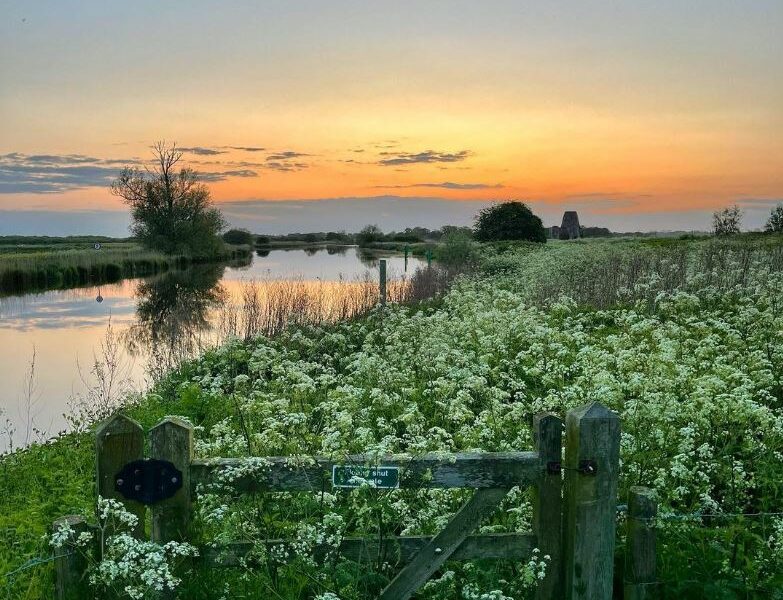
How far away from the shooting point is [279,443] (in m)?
5.09

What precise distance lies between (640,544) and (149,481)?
9.71 ft

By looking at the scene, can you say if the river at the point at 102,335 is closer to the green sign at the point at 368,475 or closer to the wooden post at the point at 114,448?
the wooden post at the point at 114,448

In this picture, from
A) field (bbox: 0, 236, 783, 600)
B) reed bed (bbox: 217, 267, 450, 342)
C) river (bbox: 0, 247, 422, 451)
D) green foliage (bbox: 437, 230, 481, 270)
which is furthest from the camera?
green foliage (bbox: 437, 230, 481, 270)

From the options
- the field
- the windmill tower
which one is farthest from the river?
the windmill tower

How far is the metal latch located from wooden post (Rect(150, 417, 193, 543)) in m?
0.03

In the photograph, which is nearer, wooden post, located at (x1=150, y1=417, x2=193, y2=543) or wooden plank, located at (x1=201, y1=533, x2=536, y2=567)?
wooden post, located at (x1=150, y1=417, x2=193, y2=543)

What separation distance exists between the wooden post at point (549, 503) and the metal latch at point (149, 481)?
6.64 ft

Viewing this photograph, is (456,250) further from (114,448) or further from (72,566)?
(72,566)

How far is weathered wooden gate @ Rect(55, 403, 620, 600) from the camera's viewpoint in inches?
149

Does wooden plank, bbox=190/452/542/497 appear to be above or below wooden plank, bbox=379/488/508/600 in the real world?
above

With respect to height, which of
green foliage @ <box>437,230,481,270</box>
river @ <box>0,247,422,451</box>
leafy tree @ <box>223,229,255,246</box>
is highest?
leafy tree @ <box>223,229,255,246</box>

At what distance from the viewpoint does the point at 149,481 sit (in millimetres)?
3795

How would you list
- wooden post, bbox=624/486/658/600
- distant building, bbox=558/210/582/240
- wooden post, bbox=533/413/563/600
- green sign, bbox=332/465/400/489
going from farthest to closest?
1. distant building, bbox=558/210/582/240
2. wooden post, bbox=624/486/658/600
3. wooden post, bbox=533/413/563/600
4. green sign, bbox=332/465/400/489

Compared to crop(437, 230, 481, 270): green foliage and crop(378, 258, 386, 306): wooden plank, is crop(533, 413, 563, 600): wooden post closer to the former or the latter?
crop(378, 258, 386, 306): wooden plank
